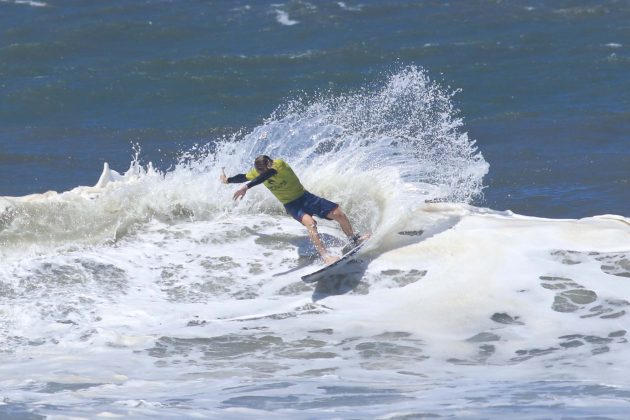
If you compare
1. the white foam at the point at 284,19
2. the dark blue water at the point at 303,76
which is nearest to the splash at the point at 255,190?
the dark blue water at the point at 303,76

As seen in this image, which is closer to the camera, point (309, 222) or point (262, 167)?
point (262, 167)

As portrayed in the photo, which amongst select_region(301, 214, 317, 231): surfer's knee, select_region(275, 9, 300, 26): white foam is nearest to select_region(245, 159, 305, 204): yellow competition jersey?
select_region(301, 214, 317, 231): surfer's knee

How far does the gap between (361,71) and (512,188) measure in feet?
23.1

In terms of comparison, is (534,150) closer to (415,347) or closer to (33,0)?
(415,347)

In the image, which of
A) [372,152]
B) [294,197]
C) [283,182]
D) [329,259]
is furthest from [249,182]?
[372,152]

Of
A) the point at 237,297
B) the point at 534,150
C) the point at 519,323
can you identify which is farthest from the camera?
the point at 534,150

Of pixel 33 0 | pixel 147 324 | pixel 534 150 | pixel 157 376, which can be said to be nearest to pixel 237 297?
pixel 147 324

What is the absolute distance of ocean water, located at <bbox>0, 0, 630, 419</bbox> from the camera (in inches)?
387

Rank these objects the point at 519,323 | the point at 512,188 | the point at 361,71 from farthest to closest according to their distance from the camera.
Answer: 1. the point at 361,71
2. the point at 512,188
3. the point at 519,323

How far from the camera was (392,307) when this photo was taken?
38.5ft

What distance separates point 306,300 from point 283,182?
4.84 ft

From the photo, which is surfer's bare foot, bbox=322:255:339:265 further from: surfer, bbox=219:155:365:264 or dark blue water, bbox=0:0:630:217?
dark blue water, bbox=0:0:630:217

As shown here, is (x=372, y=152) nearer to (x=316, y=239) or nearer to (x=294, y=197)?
(x=294, y=197)

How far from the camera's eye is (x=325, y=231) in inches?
556
